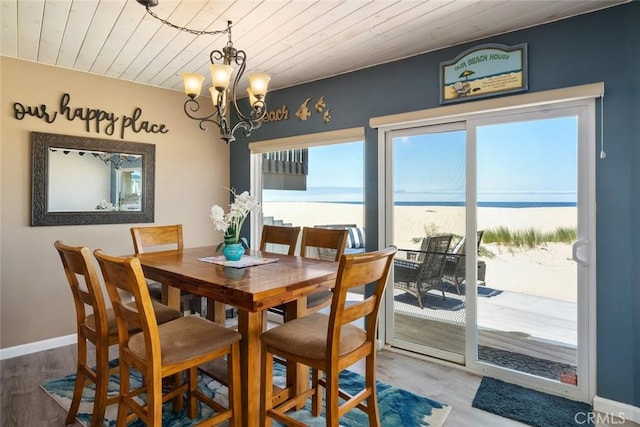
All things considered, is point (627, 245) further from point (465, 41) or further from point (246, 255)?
point (246, 255)

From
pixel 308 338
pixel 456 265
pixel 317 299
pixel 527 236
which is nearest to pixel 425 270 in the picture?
pixel 456 265

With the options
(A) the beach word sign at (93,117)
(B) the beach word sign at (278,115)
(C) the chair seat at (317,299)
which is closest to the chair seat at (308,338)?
(C) the chair seat at (317,299)

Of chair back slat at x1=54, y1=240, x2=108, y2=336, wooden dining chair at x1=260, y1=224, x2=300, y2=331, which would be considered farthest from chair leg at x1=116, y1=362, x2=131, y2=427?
wooden dining chair at x1=260, y1=224, x2=300, y2=331

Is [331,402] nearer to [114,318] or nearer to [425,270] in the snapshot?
[114,318]

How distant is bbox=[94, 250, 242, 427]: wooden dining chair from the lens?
5.08 feet

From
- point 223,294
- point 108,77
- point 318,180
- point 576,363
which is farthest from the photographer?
point 318,180

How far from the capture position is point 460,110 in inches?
107

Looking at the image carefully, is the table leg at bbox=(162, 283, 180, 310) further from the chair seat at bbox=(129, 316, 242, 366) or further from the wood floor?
the wood floor

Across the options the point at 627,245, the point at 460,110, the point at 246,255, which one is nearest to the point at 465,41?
the point at 460,110

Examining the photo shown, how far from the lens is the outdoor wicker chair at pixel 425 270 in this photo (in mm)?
3004

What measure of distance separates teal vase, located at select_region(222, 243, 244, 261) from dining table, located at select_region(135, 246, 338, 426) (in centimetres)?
6

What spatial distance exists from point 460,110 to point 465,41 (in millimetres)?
506

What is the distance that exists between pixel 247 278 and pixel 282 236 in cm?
119

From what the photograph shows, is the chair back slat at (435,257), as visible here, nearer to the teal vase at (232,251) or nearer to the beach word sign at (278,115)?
the teal vase at (232,251)
